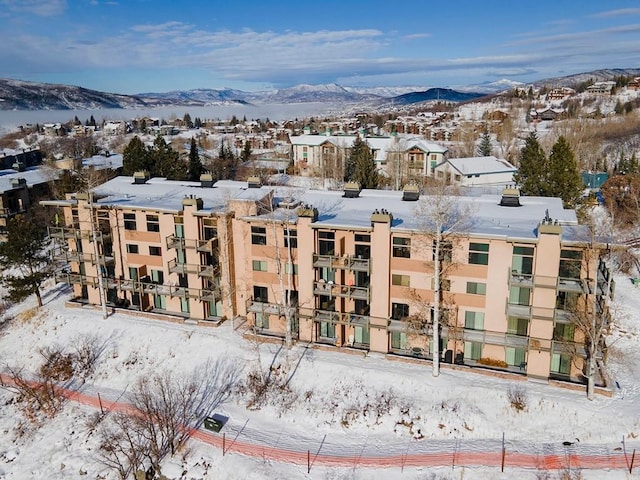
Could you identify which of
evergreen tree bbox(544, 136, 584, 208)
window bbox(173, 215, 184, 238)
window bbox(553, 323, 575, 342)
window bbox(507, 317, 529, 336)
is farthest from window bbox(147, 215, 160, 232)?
evergreen tree bbox(544, 136, 584, 208)

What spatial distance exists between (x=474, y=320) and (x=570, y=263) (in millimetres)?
6257

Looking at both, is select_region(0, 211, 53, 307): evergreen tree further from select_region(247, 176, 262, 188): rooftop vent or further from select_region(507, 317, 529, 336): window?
select_region(507, 317, 529, 336): window

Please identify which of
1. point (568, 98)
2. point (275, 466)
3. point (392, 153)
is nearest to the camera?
point (275, 466)

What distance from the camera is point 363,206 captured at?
1346 inches

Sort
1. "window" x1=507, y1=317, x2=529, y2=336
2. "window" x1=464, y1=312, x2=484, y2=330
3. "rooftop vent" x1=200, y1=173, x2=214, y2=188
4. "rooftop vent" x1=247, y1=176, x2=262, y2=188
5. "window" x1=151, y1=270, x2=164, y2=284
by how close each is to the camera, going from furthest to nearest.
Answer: "rooftop vent" x1=200, y1=173, x2=214, y2=188 < "rooftop vent" x1=247, y1=176, x2=262, y2=188 < "window" x1=151, y1=270, x2=164, y2=284 < "window" x1=464, y1=312, x2=484, y2=330 < "window" x1=507, y1=317, x2=529, y2=336

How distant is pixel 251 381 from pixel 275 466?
6.51 meters

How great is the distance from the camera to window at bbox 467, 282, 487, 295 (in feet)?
93.6

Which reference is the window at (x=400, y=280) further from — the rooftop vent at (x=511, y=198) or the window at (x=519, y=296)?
the rooftop vent at (x=511, y=198)

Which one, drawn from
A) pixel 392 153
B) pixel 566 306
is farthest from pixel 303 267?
pixel 392 153

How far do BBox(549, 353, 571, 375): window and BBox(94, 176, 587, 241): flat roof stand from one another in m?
7.31

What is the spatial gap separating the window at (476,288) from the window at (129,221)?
24778 mm

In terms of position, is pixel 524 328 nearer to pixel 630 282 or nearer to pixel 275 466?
pixel 275 466

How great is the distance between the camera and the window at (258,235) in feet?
108

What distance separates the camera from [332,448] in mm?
25172
